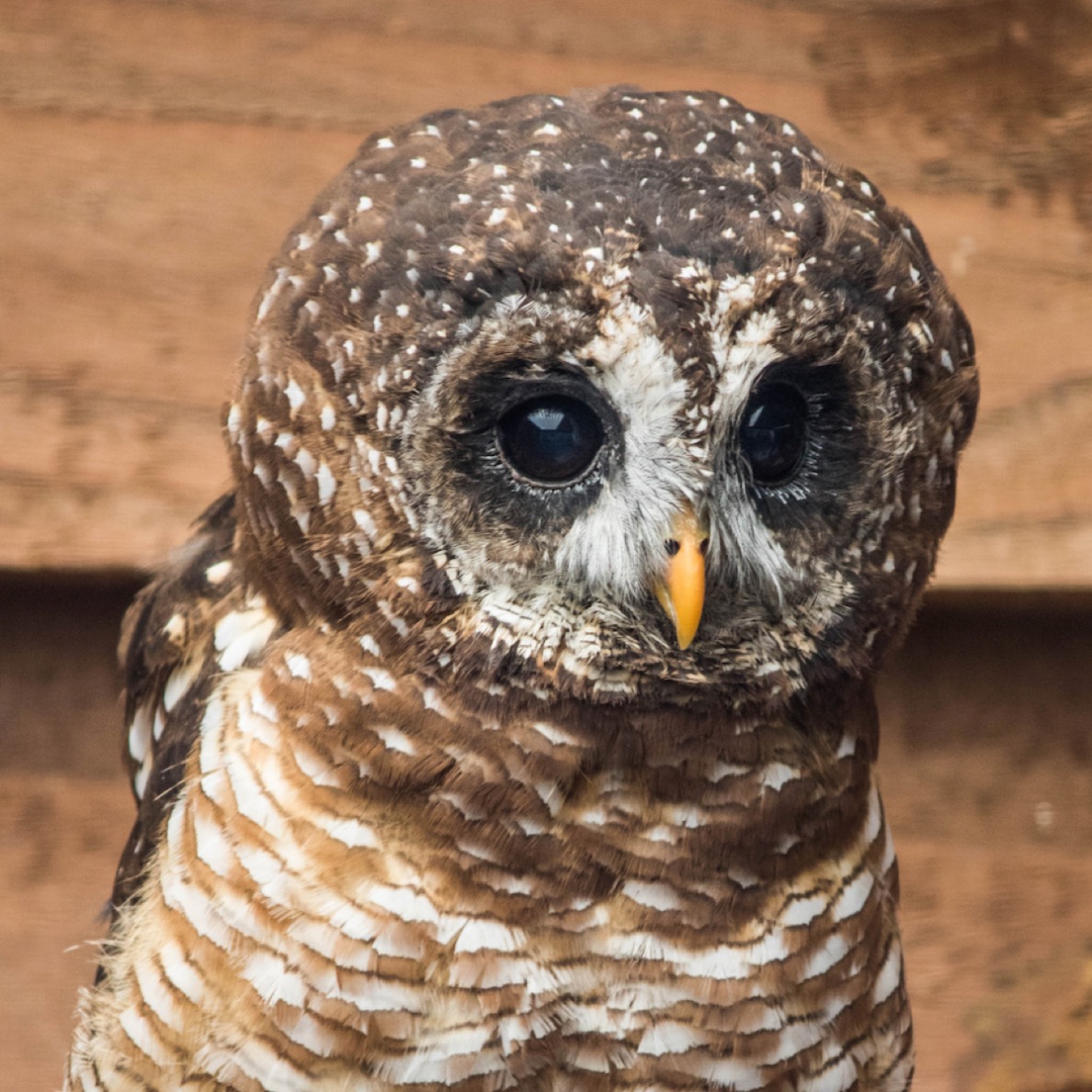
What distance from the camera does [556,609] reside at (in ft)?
3.59

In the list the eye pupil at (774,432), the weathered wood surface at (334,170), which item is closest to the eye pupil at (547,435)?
the eye pupil at (774,432)

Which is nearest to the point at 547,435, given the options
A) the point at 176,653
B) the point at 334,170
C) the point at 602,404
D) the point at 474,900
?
the point at 602,404

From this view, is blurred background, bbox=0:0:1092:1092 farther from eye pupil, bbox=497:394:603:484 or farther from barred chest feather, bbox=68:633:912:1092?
eye pupil, bbox=497:394:603:484

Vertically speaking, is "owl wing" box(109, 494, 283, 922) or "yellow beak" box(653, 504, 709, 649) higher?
"yellow beak" box(653, 504, 709, 649)

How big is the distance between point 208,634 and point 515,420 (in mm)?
435

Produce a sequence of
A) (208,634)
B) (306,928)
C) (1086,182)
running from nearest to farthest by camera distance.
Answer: (306,928) < (208,634) < (1086,182)

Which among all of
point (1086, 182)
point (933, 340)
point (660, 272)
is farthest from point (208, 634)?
point (1086, 182)

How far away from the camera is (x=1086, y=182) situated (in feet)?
5.96

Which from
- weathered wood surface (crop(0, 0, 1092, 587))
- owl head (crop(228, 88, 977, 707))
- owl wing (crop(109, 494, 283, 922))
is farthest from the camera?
weathered wood surface (crop(0, 0, 1092, 587))

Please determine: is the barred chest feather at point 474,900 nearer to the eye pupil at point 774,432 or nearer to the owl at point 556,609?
the owl at point 556,609

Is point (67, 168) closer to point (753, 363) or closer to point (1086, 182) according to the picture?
point (753, 363)

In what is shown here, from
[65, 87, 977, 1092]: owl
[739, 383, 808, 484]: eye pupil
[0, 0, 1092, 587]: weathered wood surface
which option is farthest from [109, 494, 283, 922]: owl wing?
[739, 383, 808, 484]: eye pupil

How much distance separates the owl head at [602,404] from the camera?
1012 millimetres

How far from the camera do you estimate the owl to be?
1029 millimetres
